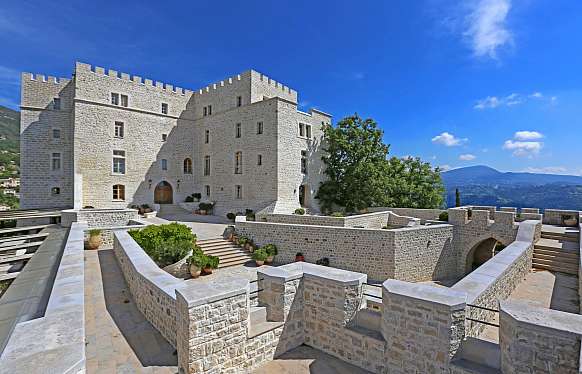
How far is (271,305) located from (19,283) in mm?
5070

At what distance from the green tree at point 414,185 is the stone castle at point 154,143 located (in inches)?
243

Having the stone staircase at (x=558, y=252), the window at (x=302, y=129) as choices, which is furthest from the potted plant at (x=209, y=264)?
the window at (x=302, y=129)

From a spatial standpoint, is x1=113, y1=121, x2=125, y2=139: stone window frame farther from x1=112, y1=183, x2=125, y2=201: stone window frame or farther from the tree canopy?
the tree canopy

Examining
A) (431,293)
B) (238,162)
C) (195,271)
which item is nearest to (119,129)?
(238,162)

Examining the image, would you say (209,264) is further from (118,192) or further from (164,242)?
(118,192)

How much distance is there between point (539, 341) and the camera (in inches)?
112

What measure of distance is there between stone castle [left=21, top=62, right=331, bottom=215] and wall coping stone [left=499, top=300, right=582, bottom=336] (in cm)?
1576

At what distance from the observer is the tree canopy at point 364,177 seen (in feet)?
66.3

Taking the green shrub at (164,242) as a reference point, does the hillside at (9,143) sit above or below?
above

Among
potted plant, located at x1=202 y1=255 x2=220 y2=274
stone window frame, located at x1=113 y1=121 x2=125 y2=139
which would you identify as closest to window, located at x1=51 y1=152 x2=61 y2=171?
stone window frame, located at x1=113 y1=121 x2=125 y2=139

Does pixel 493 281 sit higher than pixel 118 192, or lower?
lower

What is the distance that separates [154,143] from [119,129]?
253 cm

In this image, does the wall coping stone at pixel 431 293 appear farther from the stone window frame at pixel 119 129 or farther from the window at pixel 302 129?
the stone window frame at pixel 119 129

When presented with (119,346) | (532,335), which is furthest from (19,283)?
(532,335)
